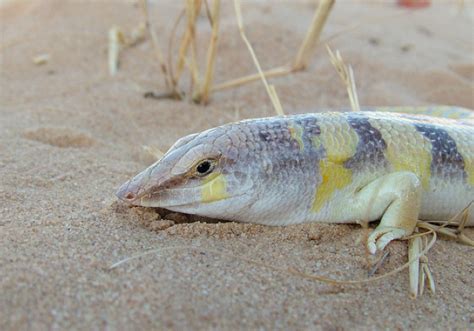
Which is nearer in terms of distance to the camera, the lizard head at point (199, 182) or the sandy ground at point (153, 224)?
the sandy ground at point (153, 224)

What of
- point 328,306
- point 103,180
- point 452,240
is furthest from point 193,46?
point 328,306

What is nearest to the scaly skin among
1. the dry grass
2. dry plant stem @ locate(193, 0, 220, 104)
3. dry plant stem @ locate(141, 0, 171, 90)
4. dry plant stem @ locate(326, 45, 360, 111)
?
dry plant stem @ locate(326, 45, 360, 111)

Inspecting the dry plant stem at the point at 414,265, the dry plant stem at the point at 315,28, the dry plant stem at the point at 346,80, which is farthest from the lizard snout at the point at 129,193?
the dry plant stem at the point at 315,28

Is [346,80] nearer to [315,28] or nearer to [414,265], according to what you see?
[315,28]

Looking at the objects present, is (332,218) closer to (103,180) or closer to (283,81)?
(103,180)

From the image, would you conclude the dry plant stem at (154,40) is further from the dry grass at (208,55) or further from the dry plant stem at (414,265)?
the dry plant stem at (414,265)

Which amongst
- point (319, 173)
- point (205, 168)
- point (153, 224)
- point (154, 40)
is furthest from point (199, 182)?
point (154, 40)

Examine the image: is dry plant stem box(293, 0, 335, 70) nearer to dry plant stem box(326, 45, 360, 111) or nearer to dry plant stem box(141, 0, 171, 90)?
dry plant stem box(326, 45, 360, 111)

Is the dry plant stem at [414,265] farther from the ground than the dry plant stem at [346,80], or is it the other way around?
the dry plant stem at [346,80]
